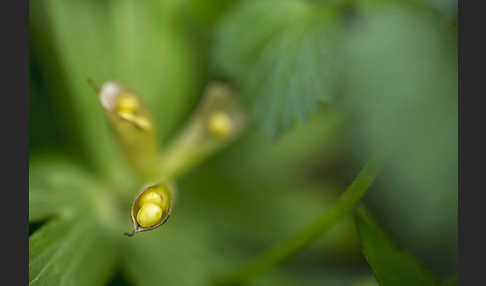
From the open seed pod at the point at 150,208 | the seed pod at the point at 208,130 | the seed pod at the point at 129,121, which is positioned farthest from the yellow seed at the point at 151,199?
the seed pod at the point at 208,130

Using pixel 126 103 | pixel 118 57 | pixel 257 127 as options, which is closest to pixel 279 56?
pixel 257 127

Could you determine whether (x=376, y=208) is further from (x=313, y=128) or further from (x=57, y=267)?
(x=57, y=267)

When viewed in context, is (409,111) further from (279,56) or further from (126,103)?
(126,103)

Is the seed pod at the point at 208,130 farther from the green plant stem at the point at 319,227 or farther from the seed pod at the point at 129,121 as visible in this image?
the green plant stem at the point at 319,227

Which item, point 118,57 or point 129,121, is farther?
point 118,57

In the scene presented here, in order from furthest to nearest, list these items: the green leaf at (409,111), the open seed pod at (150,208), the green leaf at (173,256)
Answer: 1. the green leaf at (173,256)
2. the green leaf at (409,111)
3. the open seed pod at (150,208)

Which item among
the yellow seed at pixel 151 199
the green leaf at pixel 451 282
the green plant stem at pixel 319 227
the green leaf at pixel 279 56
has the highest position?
the green leaf at pixel 279 56
